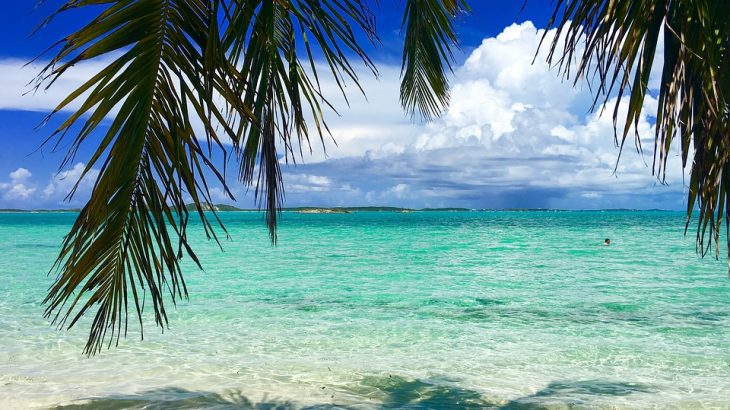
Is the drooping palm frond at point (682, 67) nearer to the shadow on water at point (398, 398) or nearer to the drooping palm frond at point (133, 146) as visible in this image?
the drooping palm frond at point (133, 146)

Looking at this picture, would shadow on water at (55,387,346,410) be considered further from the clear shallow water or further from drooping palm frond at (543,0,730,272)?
drooping palm frond at (543,0,730,272)

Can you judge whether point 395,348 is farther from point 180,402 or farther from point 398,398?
point 180,402

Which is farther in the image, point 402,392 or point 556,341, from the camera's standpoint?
point 556,341

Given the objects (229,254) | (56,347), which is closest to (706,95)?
(56,347)

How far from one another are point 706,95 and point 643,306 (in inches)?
429

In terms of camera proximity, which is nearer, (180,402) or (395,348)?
(180,402)

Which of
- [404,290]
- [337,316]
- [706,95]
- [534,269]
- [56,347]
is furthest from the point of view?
[534,269]

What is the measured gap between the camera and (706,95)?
1686 millimetres

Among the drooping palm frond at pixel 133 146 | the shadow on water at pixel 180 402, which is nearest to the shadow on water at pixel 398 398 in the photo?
the shadow on water at pixel 180 402

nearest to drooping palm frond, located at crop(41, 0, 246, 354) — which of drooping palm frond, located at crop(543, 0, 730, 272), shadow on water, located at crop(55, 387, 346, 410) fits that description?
drooping palm frond, located at crop(543, 0, 730, 272)

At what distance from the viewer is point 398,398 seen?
18.1ft

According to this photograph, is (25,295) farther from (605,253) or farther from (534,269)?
(605,253)

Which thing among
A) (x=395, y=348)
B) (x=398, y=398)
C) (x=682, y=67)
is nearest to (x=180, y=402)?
(x=398, y=398)

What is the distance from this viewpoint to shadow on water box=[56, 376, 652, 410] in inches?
204
